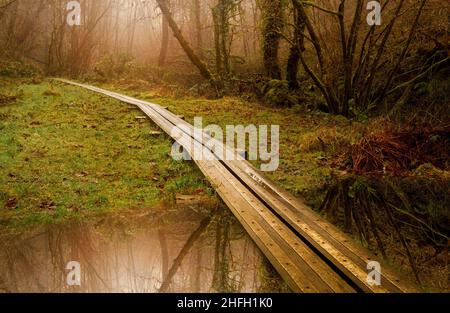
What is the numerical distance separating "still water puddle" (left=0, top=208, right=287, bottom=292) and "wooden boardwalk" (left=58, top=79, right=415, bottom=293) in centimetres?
18

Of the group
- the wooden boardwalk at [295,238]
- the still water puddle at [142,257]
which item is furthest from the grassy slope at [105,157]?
the still water puddle at [142,257]

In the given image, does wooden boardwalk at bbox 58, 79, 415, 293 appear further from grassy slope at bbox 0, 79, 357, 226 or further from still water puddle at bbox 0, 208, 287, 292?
grassy slope at bbox 0, 79, 357, 226

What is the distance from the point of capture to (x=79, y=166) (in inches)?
290

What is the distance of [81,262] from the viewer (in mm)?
3768

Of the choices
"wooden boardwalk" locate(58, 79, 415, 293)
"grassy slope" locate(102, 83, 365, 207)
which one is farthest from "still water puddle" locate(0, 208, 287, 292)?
"grassy slope" locate(102, 83, 365, 207)

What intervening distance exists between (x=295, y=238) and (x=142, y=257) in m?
1.52

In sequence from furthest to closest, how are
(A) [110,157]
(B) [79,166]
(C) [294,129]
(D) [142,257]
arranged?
(C) [294,129] < (A) [110,157] < (B) [79,166] < (D) [142,257]

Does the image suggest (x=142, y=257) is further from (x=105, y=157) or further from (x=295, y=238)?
(x=105, y=157)

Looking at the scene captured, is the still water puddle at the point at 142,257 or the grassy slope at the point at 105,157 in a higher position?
the grassy slope at the point at 105,157

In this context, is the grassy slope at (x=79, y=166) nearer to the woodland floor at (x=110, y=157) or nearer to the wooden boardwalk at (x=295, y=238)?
the woodland floor at (x=110, y=157)

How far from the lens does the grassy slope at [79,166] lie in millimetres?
5520

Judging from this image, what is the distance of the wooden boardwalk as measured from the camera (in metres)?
3.10

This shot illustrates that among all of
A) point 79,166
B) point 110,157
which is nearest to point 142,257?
point 79,166

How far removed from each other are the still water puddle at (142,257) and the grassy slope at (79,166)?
0.69 metres
